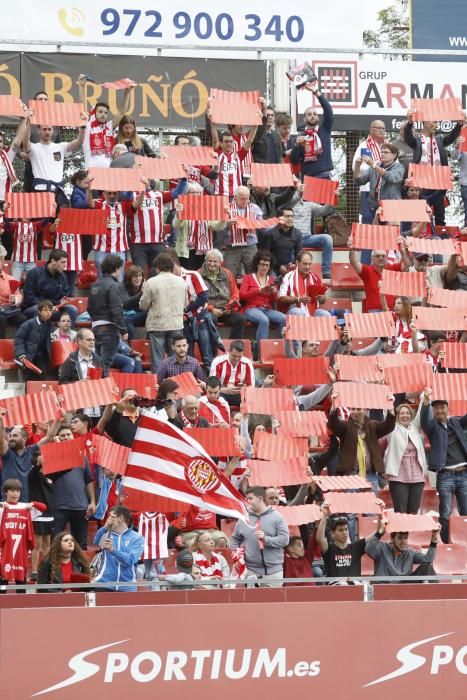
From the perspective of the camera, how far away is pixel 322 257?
21.8 metres

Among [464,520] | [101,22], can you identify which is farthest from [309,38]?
[464,520]

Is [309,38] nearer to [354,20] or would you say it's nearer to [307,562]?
[354,20]

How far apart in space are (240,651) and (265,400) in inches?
195

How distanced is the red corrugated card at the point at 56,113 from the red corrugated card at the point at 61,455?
20.3 ft

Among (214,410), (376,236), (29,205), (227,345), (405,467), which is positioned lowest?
(405,467)

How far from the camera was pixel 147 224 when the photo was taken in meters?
20.7

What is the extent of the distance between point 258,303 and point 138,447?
6.17 m

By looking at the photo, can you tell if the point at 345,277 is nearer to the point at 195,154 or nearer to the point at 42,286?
the point at 195,154

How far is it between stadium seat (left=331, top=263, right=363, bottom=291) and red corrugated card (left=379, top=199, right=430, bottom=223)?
89cm

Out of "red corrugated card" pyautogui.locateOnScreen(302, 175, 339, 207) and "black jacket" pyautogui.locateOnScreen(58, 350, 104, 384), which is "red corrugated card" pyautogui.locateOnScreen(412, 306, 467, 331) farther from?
"black jacket" pyautogui.locateOnScreen(58, 350, 104, 384)

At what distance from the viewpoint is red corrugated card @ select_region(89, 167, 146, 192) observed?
20484 millimetres

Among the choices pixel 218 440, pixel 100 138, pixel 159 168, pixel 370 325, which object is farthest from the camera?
pixel 100 138

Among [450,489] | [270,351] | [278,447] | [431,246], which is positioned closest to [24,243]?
[270,351]

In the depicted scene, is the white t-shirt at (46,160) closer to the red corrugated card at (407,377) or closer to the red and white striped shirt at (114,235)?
the red and white striped shirt at (114,235)
